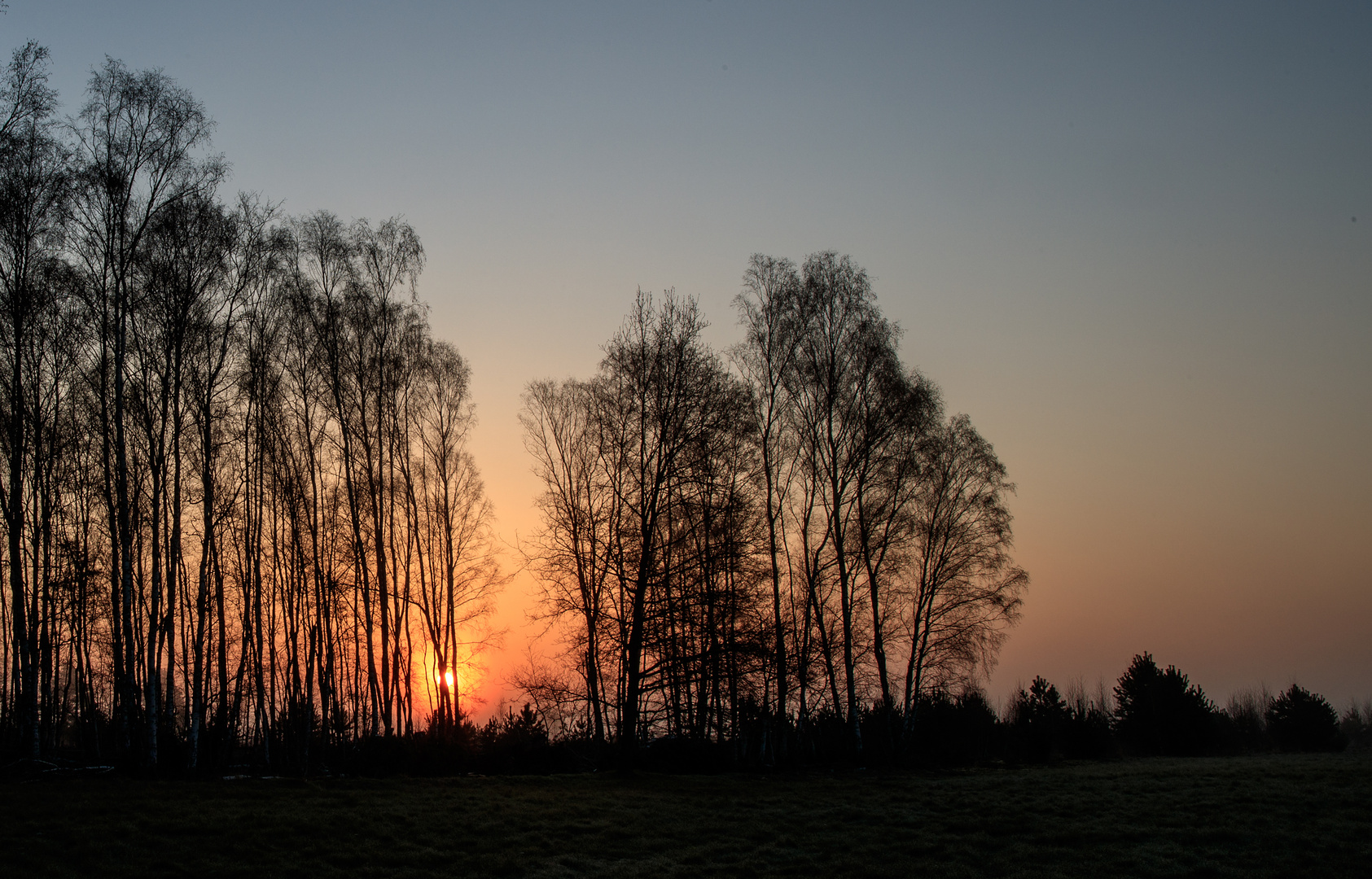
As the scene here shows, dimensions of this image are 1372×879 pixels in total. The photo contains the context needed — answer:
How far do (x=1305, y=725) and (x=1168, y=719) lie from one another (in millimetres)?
9898

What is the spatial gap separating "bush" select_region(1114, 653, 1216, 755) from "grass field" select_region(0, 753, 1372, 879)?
93.7 feet

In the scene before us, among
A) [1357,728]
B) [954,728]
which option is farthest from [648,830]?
[1357,728]

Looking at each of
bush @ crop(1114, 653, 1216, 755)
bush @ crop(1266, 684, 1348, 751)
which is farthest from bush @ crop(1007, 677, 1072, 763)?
bush @ crop(1266, 684, 1348, 751)

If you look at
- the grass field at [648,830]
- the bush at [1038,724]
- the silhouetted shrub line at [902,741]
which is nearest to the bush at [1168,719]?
the silhouetted shrub line at [902,741]

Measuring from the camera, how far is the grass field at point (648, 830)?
1103 centimetres

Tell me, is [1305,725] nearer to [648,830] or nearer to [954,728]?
[954,728]

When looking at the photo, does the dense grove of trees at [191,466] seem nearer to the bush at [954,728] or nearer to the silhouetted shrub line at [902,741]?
the silhouetted shrub line at [902,741]

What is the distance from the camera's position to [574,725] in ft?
83.9

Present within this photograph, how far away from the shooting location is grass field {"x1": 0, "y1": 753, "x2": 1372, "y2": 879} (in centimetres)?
1103

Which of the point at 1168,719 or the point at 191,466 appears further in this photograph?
the point at 1168,719

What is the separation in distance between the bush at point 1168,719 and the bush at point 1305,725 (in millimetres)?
6126

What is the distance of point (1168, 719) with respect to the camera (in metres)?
44.5

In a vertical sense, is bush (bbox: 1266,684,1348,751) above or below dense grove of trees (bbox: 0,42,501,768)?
below

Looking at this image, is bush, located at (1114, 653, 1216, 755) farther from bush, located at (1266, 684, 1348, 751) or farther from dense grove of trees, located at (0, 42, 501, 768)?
dense grove of trees, located at (0, 42, 501, 768)
